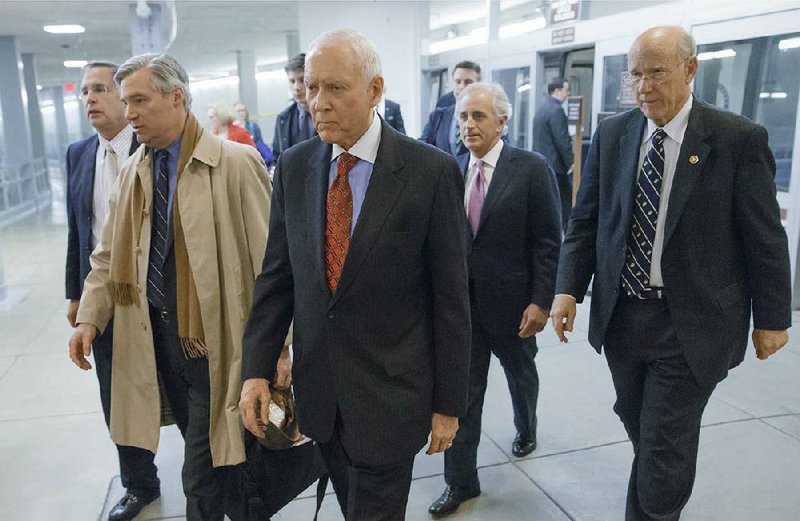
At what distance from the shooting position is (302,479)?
231 centimetres

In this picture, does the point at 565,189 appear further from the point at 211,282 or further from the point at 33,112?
the point at 33,112

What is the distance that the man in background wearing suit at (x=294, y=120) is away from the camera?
4.49 m

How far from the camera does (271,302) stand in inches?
76.0

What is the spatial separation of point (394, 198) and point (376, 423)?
60 cm

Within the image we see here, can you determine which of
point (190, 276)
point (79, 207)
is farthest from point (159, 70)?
point (79, 207)

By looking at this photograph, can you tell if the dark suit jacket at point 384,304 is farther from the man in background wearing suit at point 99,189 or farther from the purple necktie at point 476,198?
the man in background wearing suit at point 99,189

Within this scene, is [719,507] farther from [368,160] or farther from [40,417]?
[40,417]

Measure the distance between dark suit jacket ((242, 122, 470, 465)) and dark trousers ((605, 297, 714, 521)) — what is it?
782 millimetres

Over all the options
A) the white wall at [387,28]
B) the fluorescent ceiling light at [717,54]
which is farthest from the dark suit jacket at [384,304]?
the white wall at [387,28]

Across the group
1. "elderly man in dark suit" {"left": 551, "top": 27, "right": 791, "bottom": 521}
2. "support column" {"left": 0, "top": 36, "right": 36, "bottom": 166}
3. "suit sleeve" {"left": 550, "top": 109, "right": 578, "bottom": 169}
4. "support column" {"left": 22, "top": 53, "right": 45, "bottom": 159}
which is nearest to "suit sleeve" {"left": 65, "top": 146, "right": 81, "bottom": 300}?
"elderly man in dark suit" {"left": 551, "top": 27, "right": 791, "bottom": 521}

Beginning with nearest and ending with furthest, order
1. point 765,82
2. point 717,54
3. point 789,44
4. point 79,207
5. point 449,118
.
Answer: point 79,207 < point 449,118 < point 789,44 < point 765,82 < point 717,54

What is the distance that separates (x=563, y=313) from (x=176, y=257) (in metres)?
1.38

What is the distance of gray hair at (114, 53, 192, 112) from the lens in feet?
7.31

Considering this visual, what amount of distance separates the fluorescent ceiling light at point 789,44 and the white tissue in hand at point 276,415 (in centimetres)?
521
